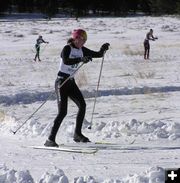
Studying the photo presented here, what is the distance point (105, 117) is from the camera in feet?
39.7

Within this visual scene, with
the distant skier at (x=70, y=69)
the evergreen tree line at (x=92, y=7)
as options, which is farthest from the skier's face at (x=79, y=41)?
the evergreen tree line at (x=92, y=7)

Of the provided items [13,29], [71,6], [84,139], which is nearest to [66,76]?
[84,139]

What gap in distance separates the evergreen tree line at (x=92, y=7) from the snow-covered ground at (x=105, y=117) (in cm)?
4585

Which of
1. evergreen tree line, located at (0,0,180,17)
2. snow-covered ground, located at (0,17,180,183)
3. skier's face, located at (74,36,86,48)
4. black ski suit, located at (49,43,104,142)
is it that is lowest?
evergreen tree line, located at (0,0,180,17)

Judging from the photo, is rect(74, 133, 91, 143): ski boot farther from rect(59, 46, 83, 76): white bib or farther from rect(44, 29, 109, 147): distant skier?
rect(59, 46, 83, 76): white bib

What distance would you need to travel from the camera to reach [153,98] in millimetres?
15023

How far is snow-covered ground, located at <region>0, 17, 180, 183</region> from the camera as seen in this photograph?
21.8 feet

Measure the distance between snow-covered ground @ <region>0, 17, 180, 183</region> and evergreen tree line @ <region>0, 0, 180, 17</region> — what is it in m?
45.8

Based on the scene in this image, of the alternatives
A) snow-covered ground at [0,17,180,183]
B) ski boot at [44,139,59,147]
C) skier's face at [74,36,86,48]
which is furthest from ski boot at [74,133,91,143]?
skier's face at [74,36,86,48]

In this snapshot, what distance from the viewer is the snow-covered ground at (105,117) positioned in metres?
6.65

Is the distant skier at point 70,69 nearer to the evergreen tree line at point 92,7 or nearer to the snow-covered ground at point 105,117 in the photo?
the snow-covered ground at point 105,117

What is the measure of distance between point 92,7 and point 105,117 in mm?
71993

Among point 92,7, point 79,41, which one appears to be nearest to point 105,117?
point 79,41

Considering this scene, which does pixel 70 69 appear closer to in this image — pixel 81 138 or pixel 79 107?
pixel 79 107
